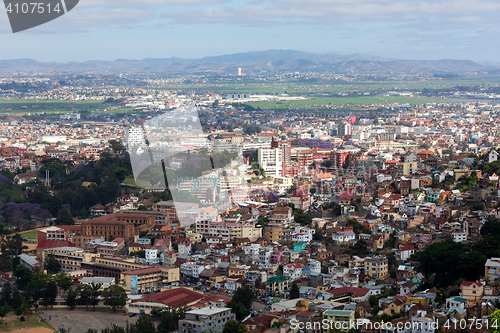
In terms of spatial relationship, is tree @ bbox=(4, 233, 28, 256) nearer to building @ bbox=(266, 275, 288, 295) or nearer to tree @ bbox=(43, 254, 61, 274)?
tree @ bbox=(43, 254, 61, 274)

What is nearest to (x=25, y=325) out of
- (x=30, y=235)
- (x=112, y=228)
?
(x=112, y=228)

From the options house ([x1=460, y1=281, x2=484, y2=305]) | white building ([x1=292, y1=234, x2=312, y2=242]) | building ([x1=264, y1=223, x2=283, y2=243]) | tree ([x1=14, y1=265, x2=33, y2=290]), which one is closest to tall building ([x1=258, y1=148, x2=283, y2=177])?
building ([x1=264, y1=223, x2=283, y2=243])

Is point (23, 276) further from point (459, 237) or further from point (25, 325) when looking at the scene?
point (459, 237)

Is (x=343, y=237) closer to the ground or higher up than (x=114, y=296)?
higher up

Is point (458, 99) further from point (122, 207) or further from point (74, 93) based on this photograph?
point (122, 207)

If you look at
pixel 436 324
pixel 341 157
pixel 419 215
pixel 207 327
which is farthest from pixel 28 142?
pixel 436 324

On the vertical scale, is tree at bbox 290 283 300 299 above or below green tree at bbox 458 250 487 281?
below

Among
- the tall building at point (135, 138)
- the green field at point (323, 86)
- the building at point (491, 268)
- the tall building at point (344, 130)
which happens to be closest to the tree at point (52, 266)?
the building at point (491, 268)
